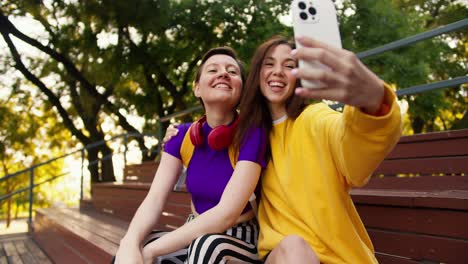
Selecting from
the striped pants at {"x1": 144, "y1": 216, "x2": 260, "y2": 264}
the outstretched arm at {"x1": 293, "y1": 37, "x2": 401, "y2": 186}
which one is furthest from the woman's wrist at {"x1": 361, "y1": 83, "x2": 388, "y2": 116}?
the striped pants at {"x1": 144, "y1": 216, "x2": 260, "y2": 264}

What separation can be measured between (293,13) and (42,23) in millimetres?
9526

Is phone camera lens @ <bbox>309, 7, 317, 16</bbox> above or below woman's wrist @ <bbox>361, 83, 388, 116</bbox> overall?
above

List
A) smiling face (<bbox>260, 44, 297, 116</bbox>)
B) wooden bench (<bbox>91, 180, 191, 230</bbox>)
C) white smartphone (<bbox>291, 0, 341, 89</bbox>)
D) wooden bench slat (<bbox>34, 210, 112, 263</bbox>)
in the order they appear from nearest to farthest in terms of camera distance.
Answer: white smartphone (<bbox>291, 0, 341, 89</bbox>) → smiling face (<bbox>260, 44, 297, 116</bbox>) → wooden bench slat (<bbox>34, 210, 112, 263</bbox>) → wooden bench (<bbox>91, 180, 191, 230</bbox>)

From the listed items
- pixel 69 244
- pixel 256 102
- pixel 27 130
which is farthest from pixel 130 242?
pixel 27 130

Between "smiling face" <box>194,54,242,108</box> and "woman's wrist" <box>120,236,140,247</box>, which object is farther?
"smiling face" <box>194,54,242,108</box>

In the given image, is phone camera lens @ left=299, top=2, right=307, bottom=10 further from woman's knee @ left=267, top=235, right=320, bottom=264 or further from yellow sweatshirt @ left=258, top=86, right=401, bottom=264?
woman's knee @ left=267, top=235, right=320, bottom=264

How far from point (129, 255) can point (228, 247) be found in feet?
1.23

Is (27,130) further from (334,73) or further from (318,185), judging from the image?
(334,73)

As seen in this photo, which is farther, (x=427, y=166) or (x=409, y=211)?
(x=427, y=166)

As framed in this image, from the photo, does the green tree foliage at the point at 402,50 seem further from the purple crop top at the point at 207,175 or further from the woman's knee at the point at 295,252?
the woman's knee at the point at 295,252

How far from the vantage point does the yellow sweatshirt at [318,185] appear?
1083mm

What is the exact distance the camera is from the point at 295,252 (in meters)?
1.09

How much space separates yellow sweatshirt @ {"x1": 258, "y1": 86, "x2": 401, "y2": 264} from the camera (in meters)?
1.08

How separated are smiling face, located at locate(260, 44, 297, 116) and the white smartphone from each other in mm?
523
